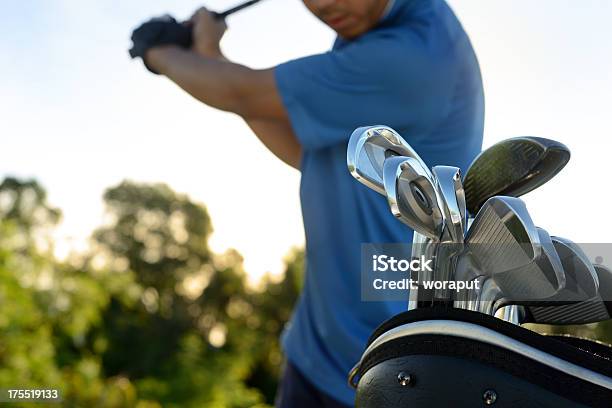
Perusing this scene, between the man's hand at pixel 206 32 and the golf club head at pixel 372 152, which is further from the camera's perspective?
the man's hand at pixel 206 32

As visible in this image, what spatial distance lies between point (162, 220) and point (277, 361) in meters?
3.36

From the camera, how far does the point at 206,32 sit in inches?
54.2

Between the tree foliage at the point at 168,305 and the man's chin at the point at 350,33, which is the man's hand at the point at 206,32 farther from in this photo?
the tree foliage at the point at 168,305

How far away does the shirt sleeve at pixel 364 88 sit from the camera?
101cm

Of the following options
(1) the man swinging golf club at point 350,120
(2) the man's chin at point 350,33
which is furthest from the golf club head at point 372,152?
(2) the man's chin at point 350,33

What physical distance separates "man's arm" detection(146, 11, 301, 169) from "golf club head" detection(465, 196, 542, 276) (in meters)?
0.68

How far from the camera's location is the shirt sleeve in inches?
39.8

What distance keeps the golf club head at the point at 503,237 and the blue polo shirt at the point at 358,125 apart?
0.55 m

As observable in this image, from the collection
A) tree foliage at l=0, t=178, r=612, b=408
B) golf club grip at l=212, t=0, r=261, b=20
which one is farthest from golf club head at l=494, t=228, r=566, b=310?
tree foliage at l=0, t=178, r=612, b=408

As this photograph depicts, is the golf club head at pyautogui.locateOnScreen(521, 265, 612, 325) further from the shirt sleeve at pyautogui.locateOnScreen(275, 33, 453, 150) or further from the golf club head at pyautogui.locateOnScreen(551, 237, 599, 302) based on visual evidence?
the shirt sleeve at pyautogui.locateOnScreen(275, 33, 453, 150)

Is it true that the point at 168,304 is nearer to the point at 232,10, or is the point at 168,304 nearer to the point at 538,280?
the point at 232,10

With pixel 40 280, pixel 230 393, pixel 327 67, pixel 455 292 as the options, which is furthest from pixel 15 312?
pixel 230 393

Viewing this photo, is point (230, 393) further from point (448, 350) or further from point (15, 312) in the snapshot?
point (448, 350)

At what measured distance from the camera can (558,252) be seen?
47 centimetres
